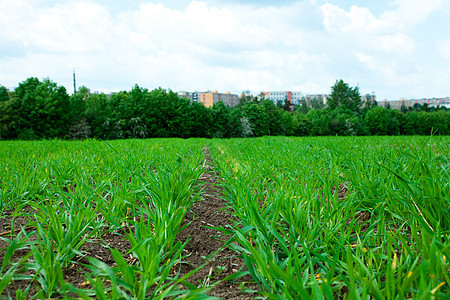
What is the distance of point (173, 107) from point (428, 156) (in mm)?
44757

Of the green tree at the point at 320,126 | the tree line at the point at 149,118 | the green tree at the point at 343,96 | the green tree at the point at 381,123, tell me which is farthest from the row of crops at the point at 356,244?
the green tree at the point at 343,96

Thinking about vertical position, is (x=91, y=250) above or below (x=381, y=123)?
below

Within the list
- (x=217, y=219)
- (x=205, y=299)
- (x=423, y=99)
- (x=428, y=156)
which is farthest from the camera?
(x=423, y=99)

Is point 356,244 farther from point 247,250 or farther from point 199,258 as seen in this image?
point 199,258

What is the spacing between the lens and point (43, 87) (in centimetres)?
3769

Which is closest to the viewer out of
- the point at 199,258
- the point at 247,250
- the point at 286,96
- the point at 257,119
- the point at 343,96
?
the point at 247,250

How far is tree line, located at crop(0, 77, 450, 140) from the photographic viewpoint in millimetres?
35625

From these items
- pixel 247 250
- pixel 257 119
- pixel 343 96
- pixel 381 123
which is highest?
pixel 343 96

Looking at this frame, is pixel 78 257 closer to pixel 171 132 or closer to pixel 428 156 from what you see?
pixel 428 156

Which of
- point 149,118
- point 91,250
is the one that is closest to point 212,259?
point 91,250

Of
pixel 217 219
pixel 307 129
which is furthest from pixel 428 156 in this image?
pixel 307 129

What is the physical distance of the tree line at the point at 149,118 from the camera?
35625 millimetres

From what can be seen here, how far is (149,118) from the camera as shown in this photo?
44062 mm

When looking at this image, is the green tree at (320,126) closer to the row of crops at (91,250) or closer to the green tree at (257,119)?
the green tree at (257,119)
